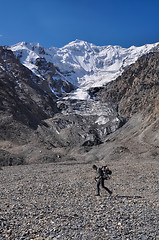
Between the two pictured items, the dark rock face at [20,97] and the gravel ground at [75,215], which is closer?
the gravel ground at [75,215]

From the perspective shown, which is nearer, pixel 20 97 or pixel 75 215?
pixel 75 215

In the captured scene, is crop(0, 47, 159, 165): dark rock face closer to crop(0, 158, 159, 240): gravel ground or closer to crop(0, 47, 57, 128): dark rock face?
crop(0, 47, 57, 128): dark rock face

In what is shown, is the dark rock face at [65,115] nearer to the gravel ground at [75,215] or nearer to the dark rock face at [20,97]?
the dark rock face at [20,97]

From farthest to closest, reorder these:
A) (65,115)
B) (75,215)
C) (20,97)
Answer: (65,115) < (20,97) < (75,215)

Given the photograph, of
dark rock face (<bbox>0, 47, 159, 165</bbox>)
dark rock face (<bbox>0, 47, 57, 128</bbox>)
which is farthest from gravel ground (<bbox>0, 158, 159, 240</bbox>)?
dark rock face (<bbox>0, 47, 57, 128</bbox>)

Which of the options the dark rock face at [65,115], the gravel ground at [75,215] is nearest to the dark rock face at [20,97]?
the dark rock face at [65,115]

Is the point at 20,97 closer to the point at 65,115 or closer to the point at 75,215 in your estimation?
the point at 65,115

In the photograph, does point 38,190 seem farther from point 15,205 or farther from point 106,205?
point 106,205

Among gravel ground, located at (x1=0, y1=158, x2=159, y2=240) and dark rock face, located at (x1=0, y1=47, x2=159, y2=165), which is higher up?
dark rock face, located at (x1=0, y1=47, x2=159, y2=165)

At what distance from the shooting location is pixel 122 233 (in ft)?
25.1

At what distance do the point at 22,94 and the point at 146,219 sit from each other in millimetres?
105834

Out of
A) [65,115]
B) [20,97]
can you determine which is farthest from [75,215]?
[65,115]

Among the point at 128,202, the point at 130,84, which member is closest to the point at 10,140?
the point at 128,202

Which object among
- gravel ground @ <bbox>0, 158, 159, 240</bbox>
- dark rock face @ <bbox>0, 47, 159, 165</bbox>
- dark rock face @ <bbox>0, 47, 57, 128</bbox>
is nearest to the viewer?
gravel ground @ <bbox>0, 158, 159, 240</bbox>
